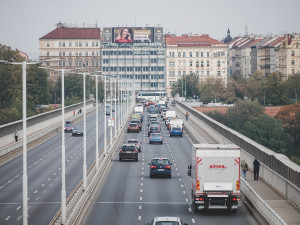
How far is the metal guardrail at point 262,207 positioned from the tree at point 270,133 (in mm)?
91546

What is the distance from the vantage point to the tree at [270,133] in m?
130

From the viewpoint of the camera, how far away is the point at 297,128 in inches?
5541

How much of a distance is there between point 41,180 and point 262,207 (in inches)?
773

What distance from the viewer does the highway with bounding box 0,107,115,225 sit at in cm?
3550

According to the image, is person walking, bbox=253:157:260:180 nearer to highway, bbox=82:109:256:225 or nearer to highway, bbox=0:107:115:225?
highway, bbox=82:109:256:225

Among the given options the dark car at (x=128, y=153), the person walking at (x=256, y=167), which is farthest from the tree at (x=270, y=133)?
the person walking at (x=256, y=167)

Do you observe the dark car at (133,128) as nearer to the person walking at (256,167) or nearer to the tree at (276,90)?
the person walking at (256,167)

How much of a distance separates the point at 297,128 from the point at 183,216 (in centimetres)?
10950

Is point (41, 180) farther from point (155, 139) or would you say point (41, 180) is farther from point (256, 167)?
point (155, 139)

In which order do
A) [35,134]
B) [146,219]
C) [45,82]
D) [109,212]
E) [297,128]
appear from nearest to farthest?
[146,219] → [109,212] → [35,134] → [297,128] → [45,82]

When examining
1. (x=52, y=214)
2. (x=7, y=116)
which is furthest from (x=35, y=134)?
(x=52, y=214)

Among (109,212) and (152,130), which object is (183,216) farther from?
(152,130)

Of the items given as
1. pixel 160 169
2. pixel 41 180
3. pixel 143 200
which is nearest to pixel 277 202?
pixel 143 200

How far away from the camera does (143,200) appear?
39.4 meters
